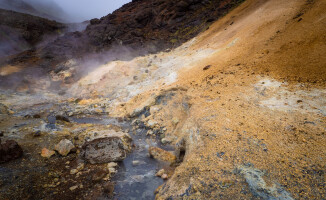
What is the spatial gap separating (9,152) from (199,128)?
4.96 m

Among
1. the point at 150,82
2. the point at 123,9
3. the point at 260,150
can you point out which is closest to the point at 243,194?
the point at 260,150

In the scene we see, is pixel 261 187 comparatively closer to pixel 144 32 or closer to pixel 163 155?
pixel 163 155

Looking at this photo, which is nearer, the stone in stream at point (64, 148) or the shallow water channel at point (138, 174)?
the shallow water channel at point (138, 174)

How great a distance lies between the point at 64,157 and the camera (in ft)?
14.7

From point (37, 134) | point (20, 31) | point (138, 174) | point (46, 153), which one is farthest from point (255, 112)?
point (20, 31)

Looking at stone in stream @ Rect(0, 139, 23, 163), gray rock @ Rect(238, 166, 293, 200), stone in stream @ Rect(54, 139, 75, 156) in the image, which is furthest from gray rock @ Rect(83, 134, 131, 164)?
gray rock @ Rect(238, 166, 293, 200)

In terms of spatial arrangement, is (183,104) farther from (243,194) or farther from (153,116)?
(243,194)

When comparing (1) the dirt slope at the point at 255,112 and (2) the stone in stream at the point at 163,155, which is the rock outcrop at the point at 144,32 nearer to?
(1) the dirt slope at the point at 255,112

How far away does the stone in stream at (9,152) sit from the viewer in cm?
396

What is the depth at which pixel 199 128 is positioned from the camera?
3.96m

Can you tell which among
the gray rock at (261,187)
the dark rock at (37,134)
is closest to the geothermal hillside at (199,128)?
the gray rock at (261,187)

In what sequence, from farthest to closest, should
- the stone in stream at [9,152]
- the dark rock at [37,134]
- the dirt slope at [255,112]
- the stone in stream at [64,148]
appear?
the dark rock at [37,134] < the stone in stream at [64,148] < the stone in stream at [9,152] < the dirt slope at [255,112]

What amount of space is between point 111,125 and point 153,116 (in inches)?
76.1

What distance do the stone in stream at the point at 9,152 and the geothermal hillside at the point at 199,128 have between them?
0.02 m
